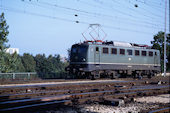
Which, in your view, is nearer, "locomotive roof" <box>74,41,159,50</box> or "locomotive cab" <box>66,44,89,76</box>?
"locomotive cab" <box>66,44,89,76</box>

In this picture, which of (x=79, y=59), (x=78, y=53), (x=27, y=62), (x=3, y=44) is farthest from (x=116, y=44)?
(x=27, y=62)

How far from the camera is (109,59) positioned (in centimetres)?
2200

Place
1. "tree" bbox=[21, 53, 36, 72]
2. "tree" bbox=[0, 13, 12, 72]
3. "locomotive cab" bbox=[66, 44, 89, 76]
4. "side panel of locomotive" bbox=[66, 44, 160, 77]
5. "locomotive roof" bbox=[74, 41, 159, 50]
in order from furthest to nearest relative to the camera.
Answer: "tree" bbox=[21, 53, 36, 72] < "tree" bbox=[0, 13, 12, 72] < "locomotive roof" bbox=[74, 41, 159, 50] < "side panel of locomotive" bbox=[66, 44, 160, 77] < "locomotive cab" bbox=[66, 44, 89, 76]

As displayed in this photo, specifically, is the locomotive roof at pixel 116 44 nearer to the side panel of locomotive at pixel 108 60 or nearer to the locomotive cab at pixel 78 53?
the side panel of locomotive at pixel 108 60

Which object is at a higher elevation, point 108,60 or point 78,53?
point 78,53

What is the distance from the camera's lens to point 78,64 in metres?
→ 21.1

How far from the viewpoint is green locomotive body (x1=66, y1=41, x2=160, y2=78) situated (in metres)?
20.7

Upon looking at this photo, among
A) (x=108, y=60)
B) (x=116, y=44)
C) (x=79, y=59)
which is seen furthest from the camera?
(x=116, y=44)

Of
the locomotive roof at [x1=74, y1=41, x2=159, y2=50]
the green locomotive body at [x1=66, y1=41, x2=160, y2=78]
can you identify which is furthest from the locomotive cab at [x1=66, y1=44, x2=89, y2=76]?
the locomotive roof at [x1=74, y1=41, x2=159, y2=50]

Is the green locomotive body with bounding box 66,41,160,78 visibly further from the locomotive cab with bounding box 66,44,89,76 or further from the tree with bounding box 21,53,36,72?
the tree with bounding box 21,53,36,72

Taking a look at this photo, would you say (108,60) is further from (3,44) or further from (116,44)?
(3,44)

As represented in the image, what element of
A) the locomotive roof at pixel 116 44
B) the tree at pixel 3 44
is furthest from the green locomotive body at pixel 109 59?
the tree at pixel 3 44

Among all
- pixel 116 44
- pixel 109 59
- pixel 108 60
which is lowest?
pixel 108 60

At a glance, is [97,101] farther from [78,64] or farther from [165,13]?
[165,13]
